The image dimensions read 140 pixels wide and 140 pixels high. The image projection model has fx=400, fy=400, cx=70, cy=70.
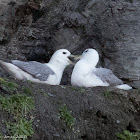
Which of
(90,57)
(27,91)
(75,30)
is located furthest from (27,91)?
(75,30)

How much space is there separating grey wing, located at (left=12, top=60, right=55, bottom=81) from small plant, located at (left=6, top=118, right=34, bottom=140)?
1.62 metres

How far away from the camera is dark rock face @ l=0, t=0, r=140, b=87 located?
25.1ft

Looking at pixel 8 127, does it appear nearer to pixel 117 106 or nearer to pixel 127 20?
pixel 117 106

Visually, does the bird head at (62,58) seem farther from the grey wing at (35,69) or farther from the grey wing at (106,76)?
the grey wing at (106,76)

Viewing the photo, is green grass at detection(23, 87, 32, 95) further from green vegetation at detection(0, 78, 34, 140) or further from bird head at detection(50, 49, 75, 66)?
bird head at detection(50, 49, 75, 66)

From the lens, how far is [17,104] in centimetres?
489

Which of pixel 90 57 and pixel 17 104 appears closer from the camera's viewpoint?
pixel 17 104

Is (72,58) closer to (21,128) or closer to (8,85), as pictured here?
(8,85)

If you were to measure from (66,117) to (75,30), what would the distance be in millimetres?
3035

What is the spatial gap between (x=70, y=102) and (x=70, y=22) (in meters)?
2.66

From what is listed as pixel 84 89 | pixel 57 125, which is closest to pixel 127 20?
pixel 84 89

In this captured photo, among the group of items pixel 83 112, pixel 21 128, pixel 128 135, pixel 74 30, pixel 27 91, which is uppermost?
pixel 74 30

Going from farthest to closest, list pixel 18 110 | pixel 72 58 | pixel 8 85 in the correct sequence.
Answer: pixel 72 58
pixel 8 85
pixel 18 110

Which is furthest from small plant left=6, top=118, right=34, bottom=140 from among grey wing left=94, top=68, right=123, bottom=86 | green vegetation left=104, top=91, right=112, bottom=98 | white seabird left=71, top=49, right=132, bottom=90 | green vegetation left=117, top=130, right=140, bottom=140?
grey wing left=94, top=68, right=123, bottom=86
